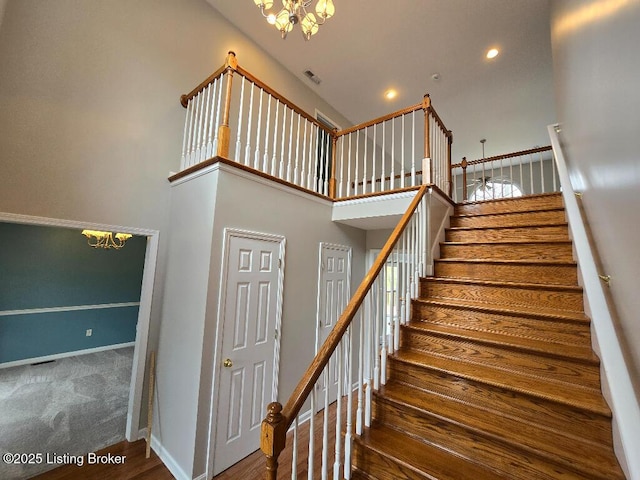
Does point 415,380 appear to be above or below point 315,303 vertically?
below

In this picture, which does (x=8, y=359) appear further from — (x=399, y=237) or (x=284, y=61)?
(x=284, y=61)

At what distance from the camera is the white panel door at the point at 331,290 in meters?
3.30

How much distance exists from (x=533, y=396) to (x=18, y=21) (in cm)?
460

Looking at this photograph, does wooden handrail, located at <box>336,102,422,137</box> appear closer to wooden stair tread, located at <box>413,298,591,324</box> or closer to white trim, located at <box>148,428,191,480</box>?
wooden stair tread, located at <box>413,298,591,324</box>

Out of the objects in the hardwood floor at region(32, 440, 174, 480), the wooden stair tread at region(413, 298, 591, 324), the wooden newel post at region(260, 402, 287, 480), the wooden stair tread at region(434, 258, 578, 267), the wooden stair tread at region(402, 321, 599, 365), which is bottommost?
the hardwood floor at region(32, 440, 174, 480)

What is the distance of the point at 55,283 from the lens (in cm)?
479

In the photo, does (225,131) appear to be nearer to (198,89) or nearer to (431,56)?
(198,89)

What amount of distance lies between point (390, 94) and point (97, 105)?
4625 mm

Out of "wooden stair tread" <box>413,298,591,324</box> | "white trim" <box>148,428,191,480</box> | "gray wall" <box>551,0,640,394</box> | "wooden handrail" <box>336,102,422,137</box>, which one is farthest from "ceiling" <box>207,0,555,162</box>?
"white trim" <box>148,428,191,480</box>

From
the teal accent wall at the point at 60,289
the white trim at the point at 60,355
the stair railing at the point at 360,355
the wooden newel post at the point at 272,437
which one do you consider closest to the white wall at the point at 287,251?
the stair railing at the point at 360,355

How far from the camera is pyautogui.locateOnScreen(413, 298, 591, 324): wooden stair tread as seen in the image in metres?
1.75

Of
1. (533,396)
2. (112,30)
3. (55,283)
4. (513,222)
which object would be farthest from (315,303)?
(55,283)

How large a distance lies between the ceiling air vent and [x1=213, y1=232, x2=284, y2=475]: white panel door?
11.5ft

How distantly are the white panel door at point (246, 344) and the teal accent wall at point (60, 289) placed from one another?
4.35 m
